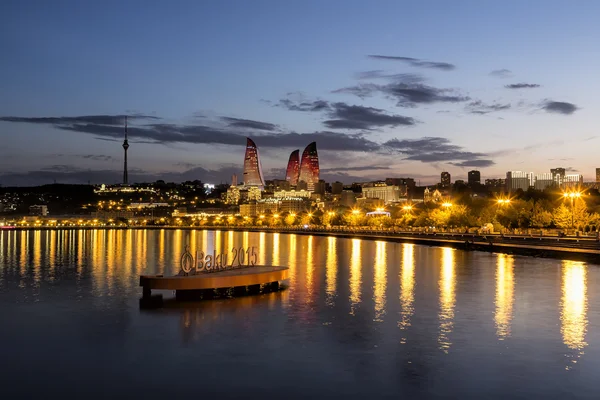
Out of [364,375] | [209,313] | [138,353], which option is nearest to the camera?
[364,375]

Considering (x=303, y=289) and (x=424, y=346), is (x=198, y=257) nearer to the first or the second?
(x=303, y=289)

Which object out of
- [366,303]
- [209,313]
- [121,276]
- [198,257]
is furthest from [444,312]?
[121,276]

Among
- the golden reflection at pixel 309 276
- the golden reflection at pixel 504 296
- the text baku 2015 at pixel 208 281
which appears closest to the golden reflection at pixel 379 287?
the golden reflection at pixel 309 276

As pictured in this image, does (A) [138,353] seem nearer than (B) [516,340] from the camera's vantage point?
Yes

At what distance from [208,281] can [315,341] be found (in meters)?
8.77

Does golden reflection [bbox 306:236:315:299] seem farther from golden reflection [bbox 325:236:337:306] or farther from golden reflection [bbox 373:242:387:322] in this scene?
golden reflection [bbox 373:242:387:322]

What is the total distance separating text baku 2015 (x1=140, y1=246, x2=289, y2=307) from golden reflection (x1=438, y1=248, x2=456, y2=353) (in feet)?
24.7

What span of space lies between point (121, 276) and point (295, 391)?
2502 cm

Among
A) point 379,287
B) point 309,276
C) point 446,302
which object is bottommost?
point 309,276

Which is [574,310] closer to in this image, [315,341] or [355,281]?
[315,341]

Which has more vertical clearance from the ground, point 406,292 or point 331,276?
point 406,292

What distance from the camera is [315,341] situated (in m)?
18.9

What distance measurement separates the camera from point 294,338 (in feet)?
63.7

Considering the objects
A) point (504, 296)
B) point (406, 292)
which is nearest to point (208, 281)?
point (406, 292)
